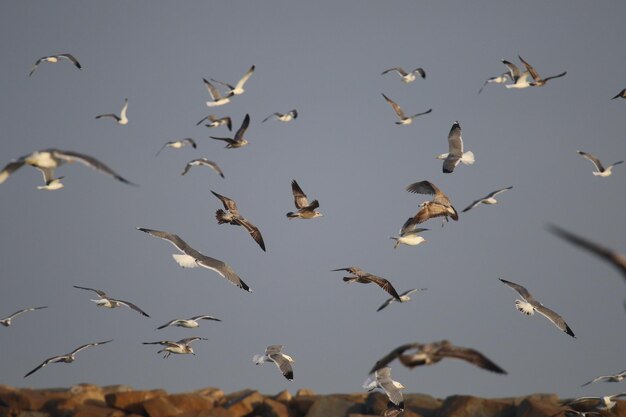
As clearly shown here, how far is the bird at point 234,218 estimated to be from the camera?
19438mm

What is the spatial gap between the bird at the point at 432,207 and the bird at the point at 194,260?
4.21 meters

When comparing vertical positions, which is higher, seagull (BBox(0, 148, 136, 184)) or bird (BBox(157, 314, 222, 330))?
seagull (BBox(0, 148, 136, 184))

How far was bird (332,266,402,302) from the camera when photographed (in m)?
18.7

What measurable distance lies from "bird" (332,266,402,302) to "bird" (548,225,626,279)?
9.89 meters

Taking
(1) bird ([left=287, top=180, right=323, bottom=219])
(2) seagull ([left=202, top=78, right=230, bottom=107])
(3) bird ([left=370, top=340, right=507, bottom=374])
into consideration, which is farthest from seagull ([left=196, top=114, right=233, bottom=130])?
(3) bird ([left=370, top=340, right=507, bottom=374])

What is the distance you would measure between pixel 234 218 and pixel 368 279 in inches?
142

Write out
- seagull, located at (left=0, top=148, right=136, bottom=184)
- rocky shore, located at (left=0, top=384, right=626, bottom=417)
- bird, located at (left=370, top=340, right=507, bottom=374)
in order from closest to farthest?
bird, located at (left=370, top=340, right=507, bottom=374)
seagull, located at (left=0, top=148, right=136, bottom=184)
rocky shore, located at (left=0, top=384, right=626, bottom=417)

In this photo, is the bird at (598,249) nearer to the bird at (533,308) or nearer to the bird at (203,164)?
the bird at (533,308)

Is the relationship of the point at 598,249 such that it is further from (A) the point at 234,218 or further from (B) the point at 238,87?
(B) the point at 238,87

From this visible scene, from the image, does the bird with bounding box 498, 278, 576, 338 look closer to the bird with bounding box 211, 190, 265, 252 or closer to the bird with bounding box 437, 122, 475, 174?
the bird with bounding box 437, 122, 475, 174

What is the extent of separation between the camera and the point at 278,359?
18250mm

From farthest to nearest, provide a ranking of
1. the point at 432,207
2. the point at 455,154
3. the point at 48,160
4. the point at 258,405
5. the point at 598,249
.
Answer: the point at 258,405 < the point at 455,154 < the point at 432,207 < the point at 48,160 < the point at 598,249

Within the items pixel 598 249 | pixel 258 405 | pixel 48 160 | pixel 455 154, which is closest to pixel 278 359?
pixel 455 154

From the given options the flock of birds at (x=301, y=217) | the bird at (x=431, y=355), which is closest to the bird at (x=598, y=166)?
the flock of birds at (x=301, y=217)
